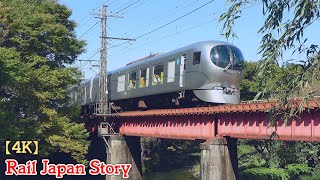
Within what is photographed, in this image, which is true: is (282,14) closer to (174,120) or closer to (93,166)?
(174,120)

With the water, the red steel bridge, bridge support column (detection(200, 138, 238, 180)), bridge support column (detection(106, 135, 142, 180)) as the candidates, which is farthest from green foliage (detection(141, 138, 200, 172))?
bridge support column (detection(200, 138, 238, 180))

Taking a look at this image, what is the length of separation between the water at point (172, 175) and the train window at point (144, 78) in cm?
1521

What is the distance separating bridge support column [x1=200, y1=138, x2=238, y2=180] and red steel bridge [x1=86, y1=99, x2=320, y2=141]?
2.10 feet

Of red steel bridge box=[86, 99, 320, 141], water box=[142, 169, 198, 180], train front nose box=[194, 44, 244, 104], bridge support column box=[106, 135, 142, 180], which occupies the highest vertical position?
train front nose box=[194, 44, 244, 104]

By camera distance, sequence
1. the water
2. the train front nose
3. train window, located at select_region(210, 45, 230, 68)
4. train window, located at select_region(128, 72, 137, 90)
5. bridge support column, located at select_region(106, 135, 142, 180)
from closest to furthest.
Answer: the train front nose < train window, located at select_region(210, 45, 230, 68) < train window, located at select_region(128, 72, 137, 90) < bridge support column, located at select_region(106, 135, 142, 180) < the water

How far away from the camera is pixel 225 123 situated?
730 inches

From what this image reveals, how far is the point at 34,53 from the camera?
26.7 m

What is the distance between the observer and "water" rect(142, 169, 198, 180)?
38.5 m

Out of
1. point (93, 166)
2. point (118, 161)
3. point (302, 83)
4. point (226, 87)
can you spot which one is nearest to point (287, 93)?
point (302, 83)

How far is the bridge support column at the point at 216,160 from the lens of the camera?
713 inches

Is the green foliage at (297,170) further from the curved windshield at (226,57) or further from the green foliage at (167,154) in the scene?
the green foliage at (167,154)

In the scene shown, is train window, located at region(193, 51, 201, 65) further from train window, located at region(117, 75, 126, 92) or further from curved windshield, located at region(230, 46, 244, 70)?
train window, located at region(117, 75, 126, 92)

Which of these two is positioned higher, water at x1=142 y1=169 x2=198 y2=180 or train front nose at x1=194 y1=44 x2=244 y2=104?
train front nose at x1=194 y1=44 x2=244 y2=104

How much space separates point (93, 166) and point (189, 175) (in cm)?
1127
